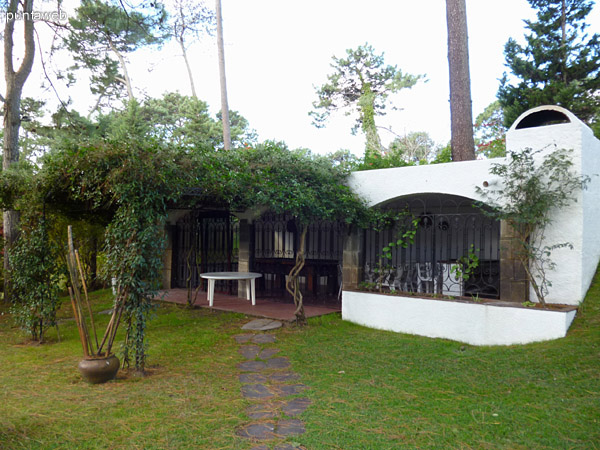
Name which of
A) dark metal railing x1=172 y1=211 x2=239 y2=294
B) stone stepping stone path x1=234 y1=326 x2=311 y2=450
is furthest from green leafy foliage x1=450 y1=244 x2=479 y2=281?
dark metal railing x1=172 y1=211 x2=239 y2=294

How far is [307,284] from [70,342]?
5.60 meters

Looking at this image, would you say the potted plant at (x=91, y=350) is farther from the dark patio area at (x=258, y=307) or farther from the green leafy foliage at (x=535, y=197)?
the green leafy foliage at (x=535, y=197)

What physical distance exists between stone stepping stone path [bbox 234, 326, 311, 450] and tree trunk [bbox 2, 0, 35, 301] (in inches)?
255

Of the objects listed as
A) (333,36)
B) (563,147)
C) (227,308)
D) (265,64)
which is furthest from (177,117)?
(563,147)

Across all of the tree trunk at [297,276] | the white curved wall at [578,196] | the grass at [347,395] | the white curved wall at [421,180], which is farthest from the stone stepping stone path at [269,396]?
the white curved wall at [578,196]

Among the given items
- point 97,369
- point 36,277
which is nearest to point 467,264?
point 97,369

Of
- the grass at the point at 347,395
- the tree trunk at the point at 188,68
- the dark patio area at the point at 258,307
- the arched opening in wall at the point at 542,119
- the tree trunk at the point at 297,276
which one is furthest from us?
the tree trunk at the point at 188,68

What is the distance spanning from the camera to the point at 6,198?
283 inches

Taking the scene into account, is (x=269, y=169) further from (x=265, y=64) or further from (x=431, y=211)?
(x=265, y=64)

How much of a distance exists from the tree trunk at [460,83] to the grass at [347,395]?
3360mm

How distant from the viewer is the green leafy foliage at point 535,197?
5.55 m

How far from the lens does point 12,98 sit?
9578 mm

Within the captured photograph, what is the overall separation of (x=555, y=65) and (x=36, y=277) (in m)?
14.3

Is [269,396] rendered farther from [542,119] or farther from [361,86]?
[361,86]
